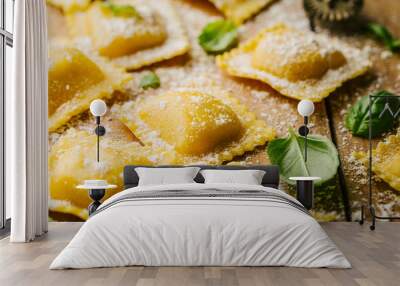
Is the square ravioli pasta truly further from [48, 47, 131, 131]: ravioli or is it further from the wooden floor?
the wooden floor

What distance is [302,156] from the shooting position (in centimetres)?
603

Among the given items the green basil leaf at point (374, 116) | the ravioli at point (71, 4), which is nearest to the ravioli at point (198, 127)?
the green basil leaf at point (374, 116)

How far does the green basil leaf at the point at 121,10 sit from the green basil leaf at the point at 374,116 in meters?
2.68

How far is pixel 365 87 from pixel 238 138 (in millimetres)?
1556

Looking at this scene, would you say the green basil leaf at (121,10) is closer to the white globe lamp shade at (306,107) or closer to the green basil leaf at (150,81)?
the green basil leaf at (150,81)

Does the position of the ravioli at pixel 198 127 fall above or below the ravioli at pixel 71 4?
below

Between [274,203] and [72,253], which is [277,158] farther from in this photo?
[72,253]

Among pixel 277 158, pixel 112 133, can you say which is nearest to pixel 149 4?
pixel 112 133

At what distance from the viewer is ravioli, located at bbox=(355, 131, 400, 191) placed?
235 inches

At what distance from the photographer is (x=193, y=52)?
621 cm

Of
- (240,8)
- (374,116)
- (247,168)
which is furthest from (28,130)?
(374,116)

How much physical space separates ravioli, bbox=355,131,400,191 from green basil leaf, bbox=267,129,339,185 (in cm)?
39

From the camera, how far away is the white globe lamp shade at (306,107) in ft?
18.9

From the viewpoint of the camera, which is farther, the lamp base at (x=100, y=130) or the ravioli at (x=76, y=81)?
the ravioli at (x=76, y=81)
